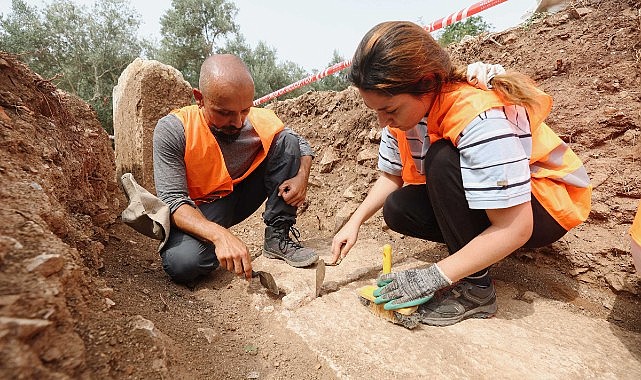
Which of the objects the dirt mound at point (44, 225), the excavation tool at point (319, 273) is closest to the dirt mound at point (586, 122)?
the excavation tool at point (319, 273)

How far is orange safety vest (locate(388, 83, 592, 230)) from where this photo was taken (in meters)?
1.43

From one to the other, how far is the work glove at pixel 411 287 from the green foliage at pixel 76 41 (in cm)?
1292

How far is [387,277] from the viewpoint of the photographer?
5.23 ft

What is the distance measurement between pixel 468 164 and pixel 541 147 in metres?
0.39

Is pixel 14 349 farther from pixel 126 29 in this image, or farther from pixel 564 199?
pixel 126 29

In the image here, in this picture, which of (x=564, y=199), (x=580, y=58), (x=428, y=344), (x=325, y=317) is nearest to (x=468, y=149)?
(x=564, y=199)

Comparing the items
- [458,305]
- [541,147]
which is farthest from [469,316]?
[541,147]

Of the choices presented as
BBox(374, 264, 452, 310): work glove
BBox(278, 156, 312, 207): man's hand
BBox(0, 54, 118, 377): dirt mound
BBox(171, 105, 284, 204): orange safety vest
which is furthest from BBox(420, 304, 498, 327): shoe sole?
BBox(171, 105, 284, 204): orange safety vest

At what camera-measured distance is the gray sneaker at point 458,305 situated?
5.17 feet

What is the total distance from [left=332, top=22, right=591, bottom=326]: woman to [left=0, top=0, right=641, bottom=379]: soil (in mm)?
489

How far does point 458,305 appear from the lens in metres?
1.61

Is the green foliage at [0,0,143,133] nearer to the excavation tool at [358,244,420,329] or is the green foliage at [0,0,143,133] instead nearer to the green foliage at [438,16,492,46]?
the green foliage at [438,16,492,46]

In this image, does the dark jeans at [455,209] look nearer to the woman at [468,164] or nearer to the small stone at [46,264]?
the woman at [468,164]

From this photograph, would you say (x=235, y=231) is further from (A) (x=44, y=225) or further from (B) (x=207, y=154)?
(A) (x=44, y=225)
